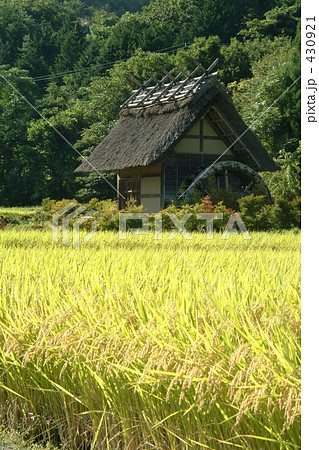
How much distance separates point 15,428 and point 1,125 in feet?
83.1

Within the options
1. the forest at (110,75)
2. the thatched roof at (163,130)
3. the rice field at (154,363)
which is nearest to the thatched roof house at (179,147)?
the thatched roof at (163,130)

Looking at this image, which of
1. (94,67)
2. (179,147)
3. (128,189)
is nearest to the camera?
(179,147)

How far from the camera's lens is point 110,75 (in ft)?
105

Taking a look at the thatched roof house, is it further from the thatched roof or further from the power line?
the power line

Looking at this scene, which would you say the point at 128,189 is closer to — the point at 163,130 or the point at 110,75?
the point at 163,130

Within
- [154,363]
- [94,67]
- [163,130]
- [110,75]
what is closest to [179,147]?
[163,130]

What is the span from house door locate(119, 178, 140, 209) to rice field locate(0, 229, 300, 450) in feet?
43.9

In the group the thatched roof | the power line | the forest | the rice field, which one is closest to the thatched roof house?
the thatched roof

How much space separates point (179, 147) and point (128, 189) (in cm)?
219

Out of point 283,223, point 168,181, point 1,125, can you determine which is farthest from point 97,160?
point 1,125

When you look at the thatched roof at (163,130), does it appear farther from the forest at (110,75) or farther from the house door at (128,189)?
the forest at (110,75)
